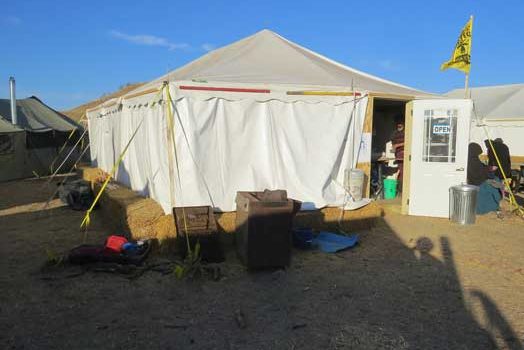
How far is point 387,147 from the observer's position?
11.0 m

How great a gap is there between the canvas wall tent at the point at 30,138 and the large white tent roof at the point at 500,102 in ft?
50.8

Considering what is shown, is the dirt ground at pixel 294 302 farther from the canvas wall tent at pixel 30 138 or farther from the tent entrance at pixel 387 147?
the canvas wall tent at pixel 30 138

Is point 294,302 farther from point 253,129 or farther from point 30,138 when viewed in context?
point 30,138

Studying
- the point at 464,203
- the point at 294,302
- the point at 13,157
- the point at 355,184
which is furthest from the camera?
the point at 13,157

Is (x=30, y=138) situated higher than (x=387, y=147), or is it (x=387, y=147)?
(x=30, y=138)

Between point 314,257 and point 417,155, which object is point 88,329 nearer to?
point 314,257

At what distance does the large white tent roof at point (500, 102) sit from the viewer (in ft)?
52.4

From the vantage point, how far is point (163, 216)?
6137 millimetres

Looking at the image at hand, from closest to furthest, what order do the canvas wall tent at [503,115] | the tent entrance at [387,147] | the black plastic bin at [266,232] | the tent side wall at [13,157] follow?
the black plastic bin at [266,232]
the tent entrance at [387,147]
the canvas wall tent at [503,115]
the tent side wall at [13,157]

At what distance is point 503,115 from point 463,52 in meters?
9.53

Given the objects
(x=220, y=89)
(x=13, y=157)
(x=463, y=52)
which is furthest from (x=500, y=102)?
(x=13, y=157)

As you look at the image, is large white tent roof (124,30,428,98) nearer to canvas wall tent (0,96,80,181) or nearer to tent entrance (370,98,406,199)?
tent entrance (370,98,406,199)

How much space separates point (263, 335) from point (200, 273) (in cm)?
155

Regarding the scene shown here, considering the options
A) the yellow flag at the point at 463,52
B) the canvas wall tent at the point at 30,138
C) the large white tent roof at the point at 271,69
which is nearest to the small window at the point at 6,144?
the canvas wall tent at the point at 30,138
